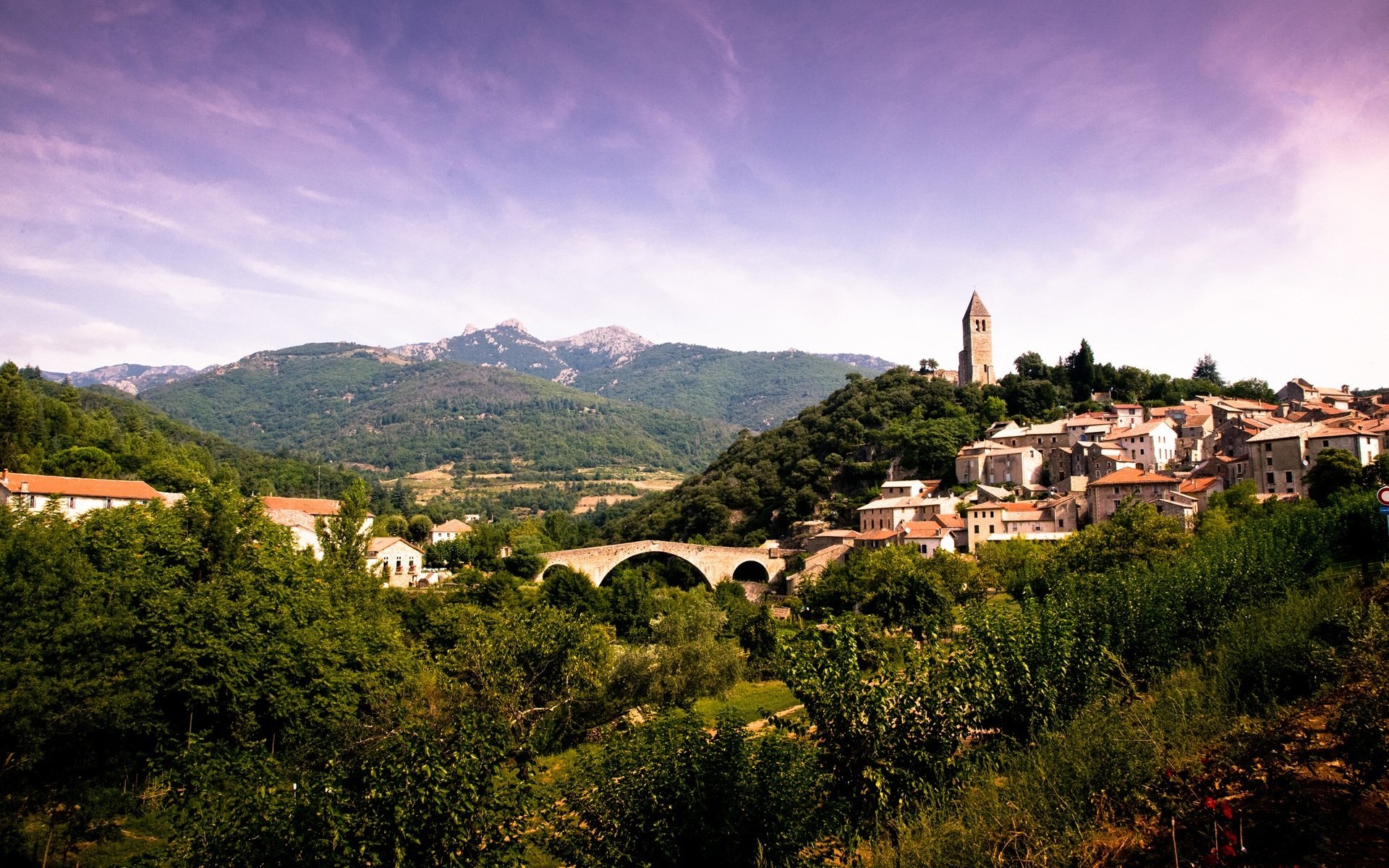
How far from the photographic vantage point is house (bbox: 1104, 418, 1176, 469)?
53.6m

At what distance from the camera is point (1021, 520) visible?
49.1 m

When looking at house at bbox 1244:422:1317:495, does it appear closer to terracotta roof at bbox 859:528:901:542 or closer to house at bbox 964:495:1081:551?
house at bbox 964:495:1081:551

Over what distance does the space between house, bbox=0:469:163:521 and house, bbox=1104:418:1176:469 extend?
59644mm

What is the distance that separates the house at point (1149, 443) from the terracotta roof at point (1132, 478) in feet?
19.8

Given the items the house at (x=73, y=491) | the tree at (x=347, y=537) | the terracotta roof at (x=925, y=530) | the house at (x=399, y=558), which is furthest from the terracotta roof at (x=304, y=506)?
the terracotta roof at (x=925, y=530)

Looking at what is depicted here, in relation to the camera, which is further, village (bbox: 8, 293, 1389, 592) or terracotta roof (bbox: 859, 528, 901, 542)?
terracotta roof (bbox: 859, 528, 901, 542)

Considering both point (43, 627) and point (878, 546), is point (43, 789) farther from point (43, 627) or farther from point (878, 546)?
point (878, 546)

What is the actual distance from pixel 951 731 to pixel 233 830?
10.6 meters

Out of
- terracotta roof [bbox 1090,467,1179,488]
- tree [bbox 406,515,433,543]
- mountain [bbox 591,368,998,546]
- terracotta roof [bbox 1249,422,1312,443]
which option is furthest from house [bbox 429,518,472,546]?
terracotta roof [bbox 1249,422,1312,443]

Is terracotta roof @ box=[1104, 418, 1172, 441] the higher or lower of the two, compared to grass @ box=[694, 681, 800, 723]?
higher

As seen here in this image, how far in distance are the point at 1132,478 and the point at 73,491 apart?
6161 centimetres

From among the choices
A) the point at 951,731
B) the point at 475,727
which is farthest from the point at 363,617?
the point at 951,731

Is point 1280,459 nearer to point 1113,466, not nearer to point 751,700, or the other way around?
point 1113,466

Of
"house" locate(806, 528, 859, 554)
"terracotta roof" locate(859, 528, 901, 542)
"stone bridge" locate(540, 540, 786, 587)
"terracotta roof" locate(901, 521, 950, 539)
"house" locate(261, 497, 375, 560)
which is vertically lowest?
"stone bridge" locate(540, 540, 786, 587)
